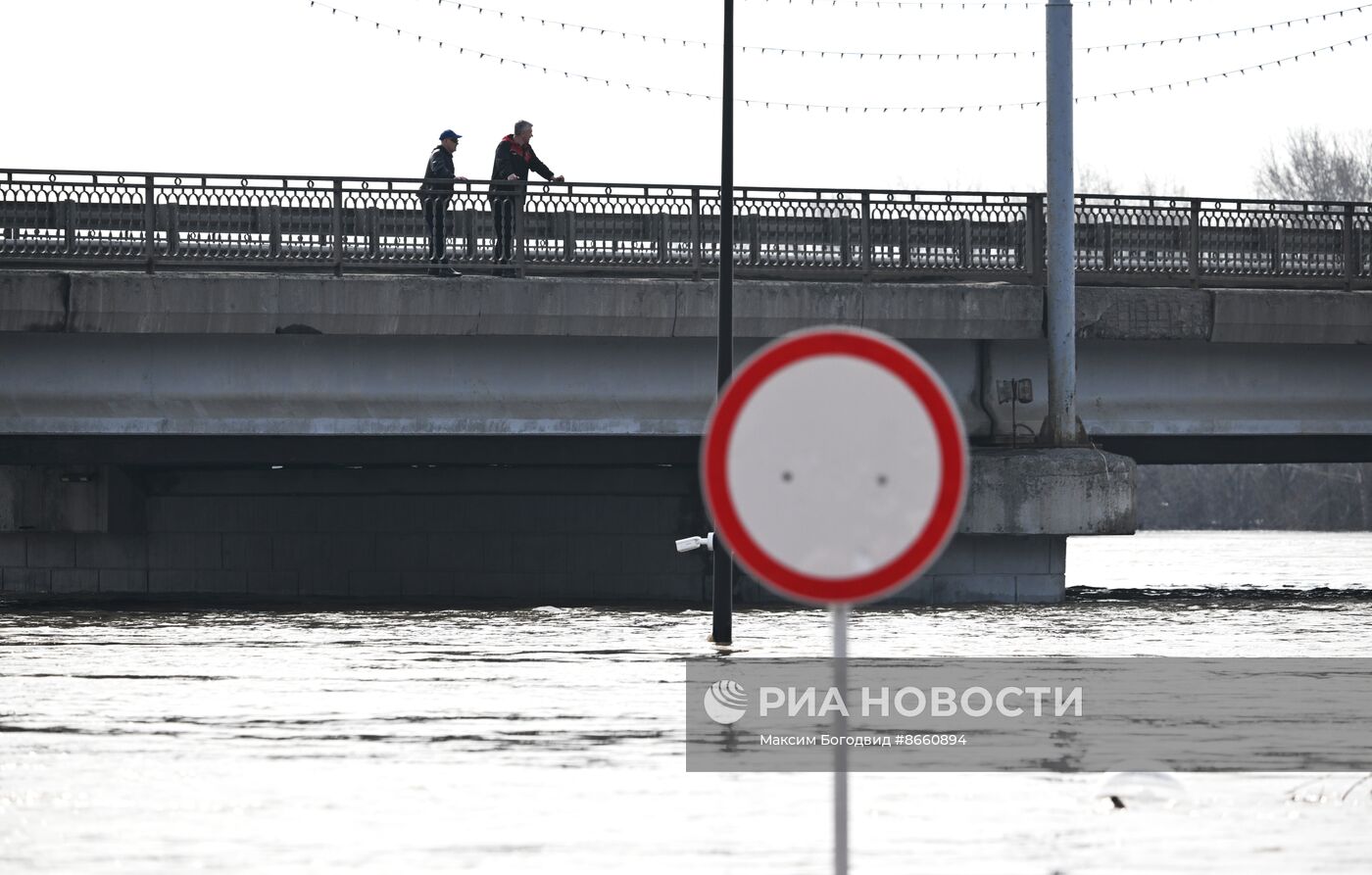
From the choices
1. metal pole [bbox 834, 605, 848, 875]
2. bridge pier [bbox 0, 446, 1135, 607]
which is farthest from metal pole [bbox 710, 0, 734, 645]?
metal pole [bbox 834, 605, 848, 875]

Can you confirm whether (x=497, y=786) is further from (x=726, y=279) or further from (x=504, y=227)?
(x=504, y=227)

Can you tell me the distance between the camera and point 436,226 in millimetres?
25234

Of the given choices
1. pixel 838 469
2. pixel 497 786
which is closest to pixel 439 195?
pixel 497 786

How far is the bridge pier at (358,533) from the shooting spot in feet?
96.8

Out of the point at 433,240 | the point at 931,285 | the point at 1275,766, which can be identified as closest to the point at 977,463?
the point at 931,285

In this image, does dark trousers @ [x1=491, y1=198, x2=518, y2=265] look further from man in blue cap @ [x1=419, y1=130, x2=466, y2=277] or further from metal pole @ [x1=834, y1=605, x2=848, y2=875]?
metal pole @ [x1=834, y1=605, x2=848, y2=875]

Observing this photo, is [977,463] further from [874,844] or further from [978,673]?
[874,844]

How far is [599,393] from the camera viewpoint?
85.8 feet

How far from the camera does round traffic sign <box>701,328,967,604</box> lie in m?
5.73

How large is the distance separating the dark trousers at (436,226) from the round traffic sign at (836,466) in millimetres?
19669

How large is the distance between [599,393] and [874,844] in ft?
60.2

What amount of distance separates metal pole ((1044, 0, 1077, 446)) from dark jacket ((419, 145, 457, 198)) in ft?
22.4

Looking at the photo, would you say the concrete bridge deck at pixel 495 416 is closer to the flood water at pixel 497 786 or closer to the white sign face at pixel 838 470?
the flood water at pixel 497 786

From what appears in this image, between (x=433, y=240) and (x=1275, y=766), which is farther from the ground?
(x=433, y=240)
